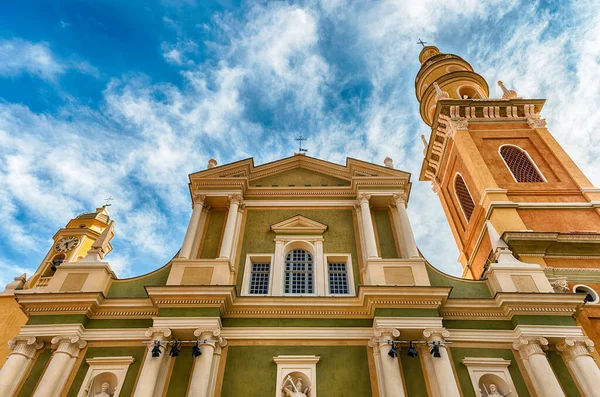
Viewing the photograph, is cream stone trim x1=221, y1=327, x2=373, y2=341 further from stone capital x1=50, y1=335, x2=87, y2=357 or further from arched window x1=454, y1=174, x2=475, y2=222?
arched window x1=454, y1=174, x2=475, y2=222

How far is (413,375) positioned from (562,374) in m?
4.07

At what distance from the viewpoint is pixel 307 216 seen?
54.5 feet

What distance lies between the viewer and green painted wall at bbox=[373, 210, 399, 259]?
50.2ft

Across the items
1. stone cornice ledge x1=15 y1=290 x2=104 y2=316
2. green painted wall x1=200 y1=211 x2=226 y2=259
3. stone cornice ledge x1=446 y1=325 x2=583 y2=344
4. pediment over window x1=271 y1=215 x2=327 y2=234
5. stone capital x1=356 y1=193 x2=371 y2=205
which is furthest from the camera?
stone capital x1=356 y1=193 x2=371 y2=205

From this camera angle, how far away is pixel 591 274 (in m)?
14.9

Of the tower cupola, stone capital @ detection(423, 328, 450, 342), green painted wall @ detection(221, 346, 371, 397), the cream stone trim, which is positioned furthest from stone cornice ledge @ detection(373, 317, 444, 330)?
the tower cupola

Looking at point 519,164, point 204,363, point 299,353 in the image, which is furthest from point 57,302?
point 519,164

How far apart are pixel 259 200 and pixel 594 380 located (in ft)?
40.2

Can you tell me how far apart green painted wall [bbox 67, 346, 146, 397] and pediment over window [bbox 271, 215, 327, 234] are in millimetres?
6245

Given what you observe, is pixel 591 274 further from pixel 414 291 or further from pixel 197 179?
pixel 197 179

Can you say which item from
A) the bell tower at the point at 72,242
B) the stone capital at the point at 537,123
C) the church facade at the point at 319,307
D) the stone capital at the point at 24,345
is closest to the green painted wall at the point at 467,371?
the church facade at the point at 319,307

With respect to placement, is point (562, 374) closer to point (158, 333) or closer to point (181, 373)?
point (181, 373)

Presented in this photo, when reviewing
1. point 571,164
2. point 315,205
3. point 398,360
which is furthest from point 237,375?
point 571,164

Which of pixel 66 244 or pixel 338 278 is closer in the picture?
pixel 338 278
